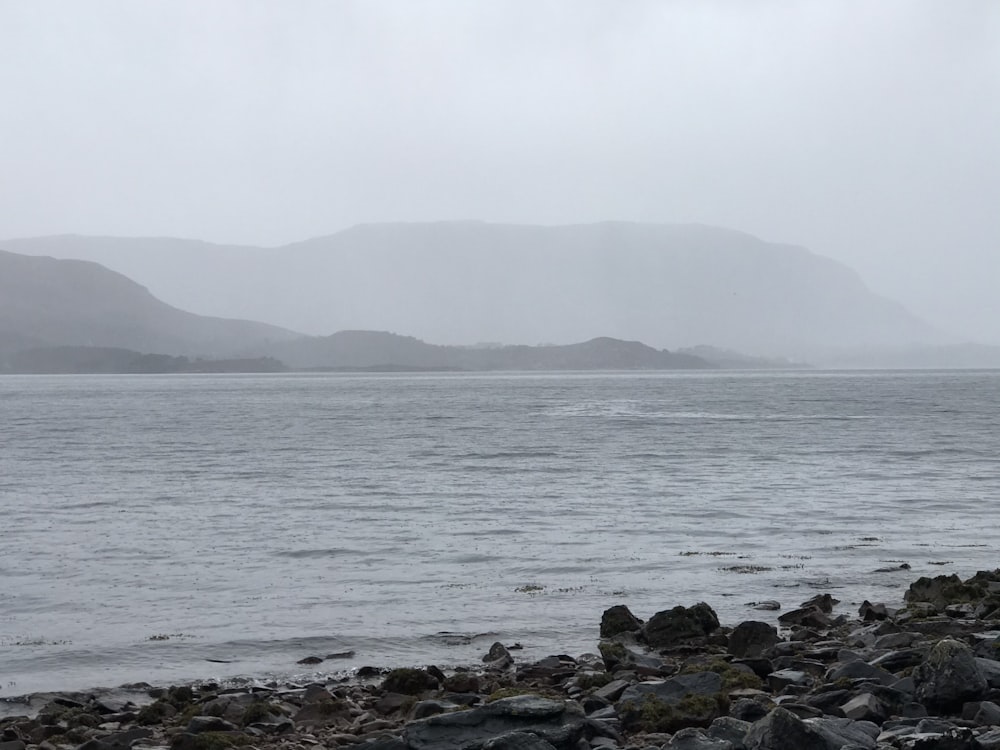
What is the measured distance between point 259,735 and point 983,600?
935 centimetres

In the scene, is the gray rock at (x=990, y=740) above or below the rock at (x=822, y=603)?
above

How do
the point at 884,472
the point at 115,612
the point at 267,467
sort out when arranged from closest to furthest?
1. the point at 115,612
2. the point at 884,472
3. the point at 267,467

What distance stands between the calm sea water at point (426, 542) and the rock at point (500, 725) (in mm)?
4169

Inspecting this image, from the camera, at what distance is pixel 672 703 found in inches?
384

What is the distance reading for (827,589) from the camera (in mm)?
16969

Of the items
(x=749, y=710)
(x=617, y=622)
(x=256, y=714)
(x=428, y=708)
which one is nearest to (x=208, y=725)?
(x=256, y=714)

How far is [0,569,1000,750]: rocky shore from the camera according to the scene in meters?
8.37

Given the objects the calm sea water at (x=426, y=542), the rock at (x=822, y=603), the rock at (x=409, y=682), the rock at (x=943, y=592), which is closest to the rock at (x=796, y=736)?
the rock at (x=409, y=682)

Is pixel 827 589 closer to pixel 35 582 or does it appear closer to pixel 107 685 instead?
pixel 107 685

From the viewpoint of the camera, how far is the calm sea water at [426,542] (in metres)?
14.2

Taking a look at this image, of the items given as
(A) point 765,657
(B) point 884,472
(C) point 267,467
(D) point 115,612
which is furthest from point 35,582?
(B) point 884,472

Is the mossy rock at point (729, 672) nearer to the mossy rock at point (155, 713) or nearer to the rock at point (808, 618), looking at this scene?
the rock at point (808, 618)

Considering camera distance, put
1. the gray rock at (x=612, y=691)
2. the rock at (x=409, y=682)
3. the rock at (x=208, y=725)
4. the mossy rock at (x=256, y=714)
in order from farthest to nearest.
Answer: the rock at (x=409, y=682) → the gray rock at (x=612, y=691) → the mossy rock at (x=256, y=714) → the rock at (x=208, y=725)

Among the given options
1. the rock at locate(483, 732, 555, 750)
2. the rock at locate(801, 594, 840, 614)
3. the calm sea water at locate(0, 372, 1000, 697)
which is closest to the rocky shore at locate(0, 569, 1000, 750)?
the rock at locate(483, 732, 555, 750)
